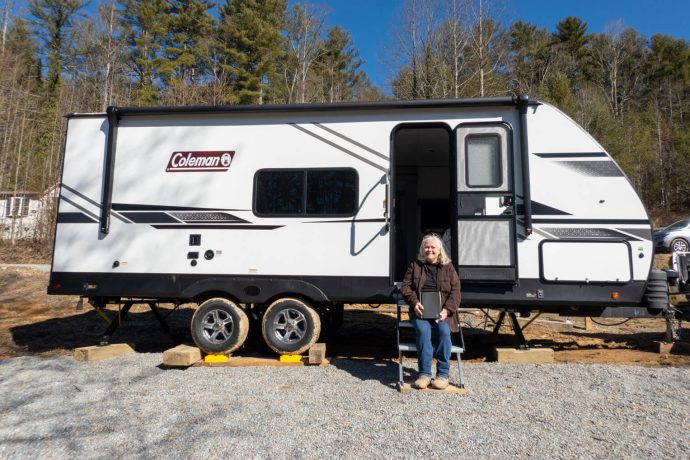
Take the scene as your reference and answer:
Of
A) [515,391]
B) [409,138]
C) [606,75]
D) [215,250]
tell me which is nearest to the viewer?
[515,391]

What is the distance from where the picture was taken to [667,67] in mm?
34500

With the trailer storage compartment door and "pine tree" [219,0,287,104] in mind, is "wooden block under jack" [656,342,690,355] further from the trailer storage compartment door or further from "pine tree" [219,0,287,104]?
"pine tree" [219,0,287,104]

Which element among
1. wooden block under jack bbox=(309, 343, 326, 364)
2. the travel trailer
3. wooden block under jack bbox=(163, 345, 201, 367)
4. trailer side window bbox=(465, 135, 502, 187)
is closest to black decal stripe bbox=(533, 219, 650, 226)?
the travel trailer

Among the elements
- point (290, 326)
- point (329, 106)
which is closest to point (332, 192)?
point (329, 106)

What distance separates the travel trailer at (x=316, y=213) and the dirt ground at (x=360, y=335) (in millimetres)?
943

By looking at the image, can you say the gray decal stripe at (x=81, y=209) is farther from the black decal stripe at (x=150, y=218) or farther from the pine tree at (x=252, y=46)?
the pine tree at (x=252, y=46)

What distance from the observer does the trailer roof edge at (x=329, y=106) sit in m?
4.77

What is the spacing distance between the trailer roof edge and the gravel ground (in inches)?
116

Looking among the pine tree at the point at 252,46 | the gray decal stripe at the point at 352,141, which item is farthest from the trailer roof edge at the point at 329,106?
the pine tree at the point at 252,46

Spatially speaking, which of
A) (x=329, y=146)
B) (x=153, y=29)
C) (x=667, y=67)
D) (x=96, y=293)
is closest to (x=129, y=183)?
(x=96, y=293)

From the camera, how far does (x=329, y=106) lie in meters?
5.02

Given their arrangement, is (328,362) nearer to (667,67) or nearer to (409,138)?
(409,138)

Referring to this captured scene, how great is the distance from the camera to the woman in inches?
160

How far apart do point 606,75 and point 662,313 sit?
3644cm
